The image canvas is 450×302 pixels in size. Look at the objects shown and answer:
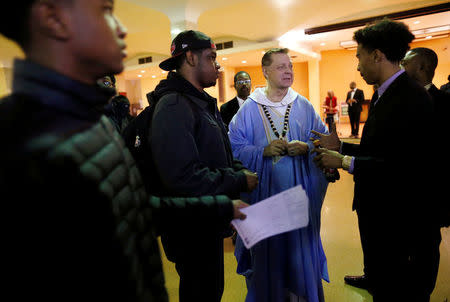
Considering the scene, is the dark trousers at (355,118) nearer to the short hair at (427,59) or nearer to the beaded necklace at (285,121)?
the short hair at (427,59)

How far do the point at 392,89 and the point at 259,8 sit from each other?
7460mm

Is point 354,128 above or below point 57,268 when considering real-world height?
below

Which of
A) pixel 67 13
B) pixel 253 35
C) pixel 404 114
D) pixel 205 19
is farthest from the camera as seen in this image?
pixel 253 35

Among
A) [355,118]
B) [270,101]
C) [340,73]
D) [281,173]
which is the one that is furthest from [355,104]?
[281,173]

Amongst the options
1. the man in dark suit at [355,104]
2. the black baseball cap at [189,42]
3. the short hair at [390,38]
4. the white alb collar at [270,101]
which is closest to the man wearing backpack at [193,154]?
the black baseball cap at [189,42]

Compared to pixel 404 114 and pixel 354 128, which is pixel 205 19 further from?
pixel 404 114

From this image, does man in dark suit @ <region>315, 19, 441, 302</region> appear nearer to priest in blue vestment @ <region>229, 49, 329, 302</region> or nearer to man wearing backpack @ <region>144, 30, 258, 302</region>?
priest in blue vestment @ <region>229, 49, 329, 302</region>

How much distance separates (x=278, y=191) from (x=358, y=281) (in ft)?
3.57

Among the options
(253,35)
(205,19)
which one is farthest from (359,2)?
(205,19)

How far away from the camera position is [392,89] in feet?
5.18

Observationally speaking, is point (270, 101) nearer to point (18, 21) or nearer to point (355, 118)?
point (18, 21)

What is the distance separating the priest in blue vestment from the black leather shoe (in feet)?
1.25

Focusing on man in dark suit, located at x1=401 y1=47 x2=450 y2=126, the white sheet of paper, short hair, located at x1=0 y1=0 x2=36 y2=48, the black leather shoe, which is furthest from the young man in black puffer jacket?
man in dark suit, located at x1=401 y1=47 x2=450 y2=126

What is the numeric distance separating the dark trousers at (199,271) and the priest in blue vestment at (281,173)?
24.7 inches
